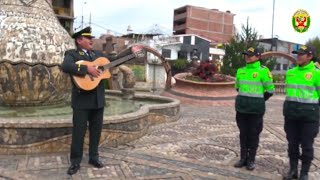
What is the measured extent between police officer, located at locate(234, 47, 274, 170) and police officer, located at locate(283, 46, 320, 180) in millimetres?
364

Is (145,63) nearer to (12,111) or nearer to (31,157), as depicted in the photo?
(12,111)

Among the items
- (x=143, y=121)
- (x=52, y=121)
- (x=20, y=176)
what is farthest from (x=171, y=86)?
(x=20, y=176)

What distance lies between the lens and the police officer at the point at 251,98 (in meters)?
5.29

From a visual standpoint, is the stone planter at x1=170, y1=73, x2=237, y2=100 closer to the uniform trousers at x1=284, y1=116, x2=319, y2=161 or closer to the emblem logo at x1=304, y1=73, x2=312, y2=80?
the uniform trousers at x1=284, y1=116, x2=319, y2=161

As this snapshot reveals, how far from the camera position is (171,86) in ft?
49.9

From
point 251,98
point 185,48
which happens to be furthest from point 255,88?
point 185,48

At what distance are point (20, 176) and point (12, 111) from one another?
110 inches

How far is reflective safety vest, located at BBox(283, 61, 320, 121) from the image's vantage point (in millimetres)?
4797

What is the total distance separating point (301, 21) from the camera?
20.5m

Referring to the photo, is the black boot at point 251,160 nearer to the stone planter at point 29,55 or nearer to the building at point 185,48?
the stone planter at point 29,55

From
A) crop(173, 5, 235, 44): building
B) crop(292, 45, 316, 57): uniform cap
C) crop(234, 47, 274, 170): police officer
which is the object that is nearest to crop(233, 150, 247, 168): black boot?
crop(234, 47, 274, 170): police officer

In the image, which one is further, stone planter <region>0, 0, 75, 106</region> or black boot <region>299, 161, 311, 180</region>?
stone planter <region>0, 0, 75, 106</region>

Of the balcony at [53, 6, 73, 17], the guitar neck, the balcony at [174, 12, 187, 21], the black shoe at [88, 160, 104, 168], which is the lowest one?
the black shoe at [88, 160, 104, 168]

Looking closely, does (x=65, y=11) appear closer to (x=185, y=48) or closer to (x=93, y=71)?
(x=185, y=48)
